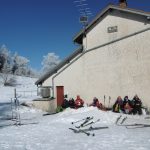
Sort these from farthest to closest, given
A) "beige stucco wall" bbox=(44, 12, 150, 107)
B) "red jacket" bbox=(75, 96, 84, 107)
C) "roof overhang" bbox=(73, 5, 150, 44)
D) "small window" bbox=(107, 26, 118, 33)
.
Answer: "red jacket" bbox=(75, 96, 84, 107)
"small window" bbox=(107, 26, 118, 33)
"roof overhang" bbox=(73, 5, 150, 44)
"beige stucco wall" bbox=(44, 12, 150, 107)

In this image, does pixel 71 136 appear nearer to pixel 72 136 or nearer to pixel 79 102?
pixel 72 136

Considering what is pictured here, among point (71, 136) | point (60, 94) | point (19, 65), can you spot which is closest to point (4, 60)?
point (19, 65)

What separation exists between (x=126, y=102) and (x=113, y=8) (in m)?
6.65

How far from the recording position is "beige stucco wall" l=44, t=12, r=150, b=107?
2100 cm

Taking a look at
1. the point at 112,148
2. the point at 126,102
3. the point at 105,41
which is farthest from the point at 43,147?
the point at 105,41

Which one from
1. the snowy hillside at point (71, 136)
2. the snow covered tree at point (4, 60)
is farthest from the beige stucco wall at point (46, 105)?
the snow covered tree at point (4, 60)

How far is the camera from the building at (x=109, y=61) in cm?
2109

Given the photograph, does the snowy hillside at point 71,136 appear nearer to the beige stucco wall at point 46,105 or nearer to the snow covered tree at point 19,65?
the beige stucco wall at point 46,105

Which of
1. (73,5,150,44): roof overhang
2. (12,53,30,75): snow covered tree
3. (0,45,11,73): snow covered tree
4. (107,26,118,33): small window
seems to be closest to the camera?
(73,5,150,44): roof overhang

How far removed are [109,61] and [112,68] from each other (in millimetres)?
566

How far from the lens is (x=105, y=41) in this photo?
23.3 m

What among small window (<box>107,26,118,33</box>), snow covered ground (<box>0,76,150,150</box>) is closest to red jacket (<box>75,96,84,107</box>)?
snow covered ground (<box>0,76,150,150</box>)

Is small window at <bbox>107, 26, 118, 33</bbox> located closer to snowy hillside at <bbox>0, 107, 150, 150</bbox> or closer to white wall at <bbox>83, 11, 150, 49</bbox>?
white wall at <bbox>83, 11, 150, 49</bbox>

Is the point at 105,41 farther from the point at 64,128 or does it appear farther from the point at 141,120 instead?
the point at 64,128
